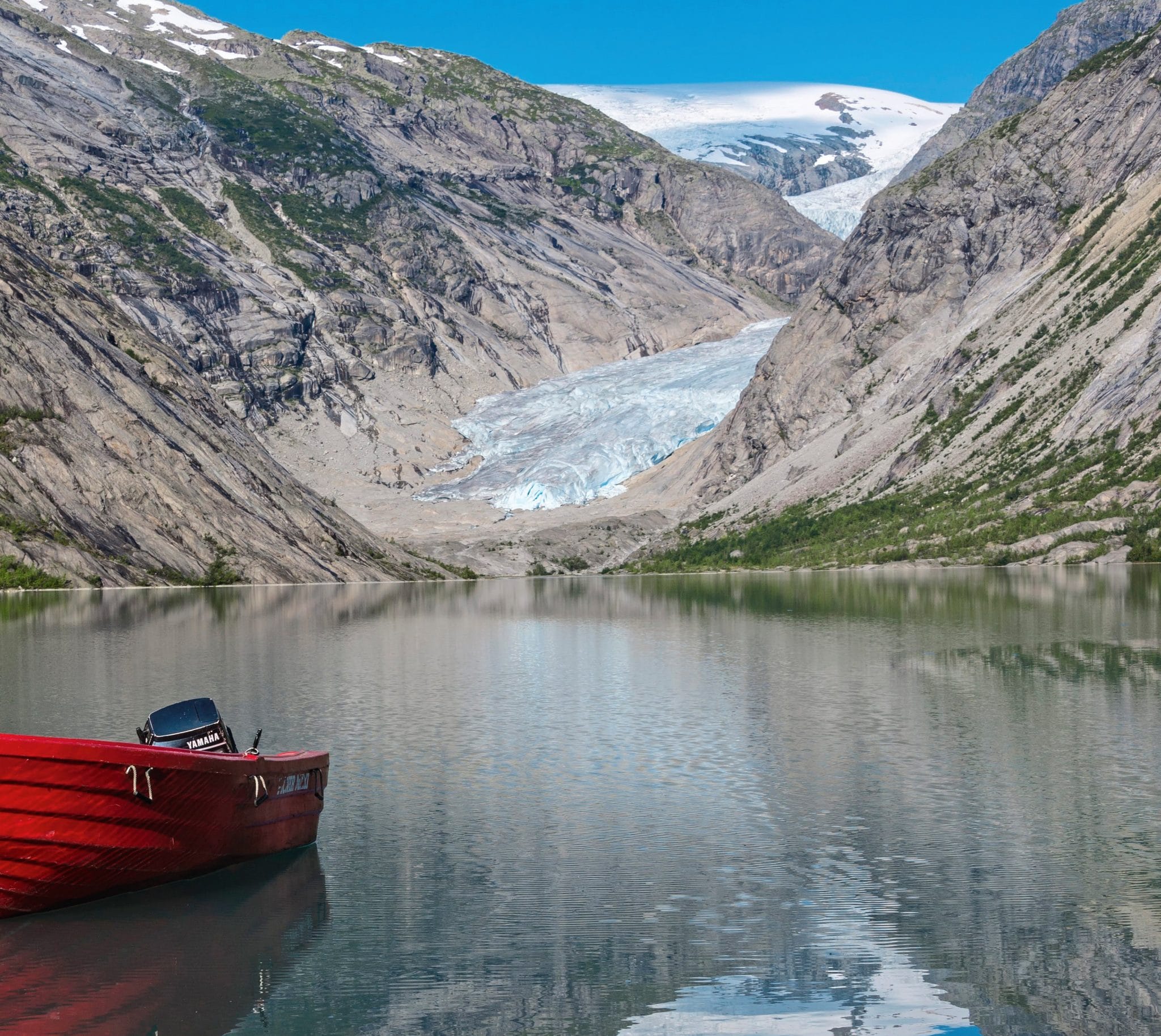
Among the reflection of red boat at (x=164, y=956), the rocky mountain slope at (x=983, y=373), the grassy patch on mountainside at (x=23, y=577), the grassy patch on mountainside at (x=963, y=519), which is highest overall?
the rocky mountain slope at (x=983, y=373)

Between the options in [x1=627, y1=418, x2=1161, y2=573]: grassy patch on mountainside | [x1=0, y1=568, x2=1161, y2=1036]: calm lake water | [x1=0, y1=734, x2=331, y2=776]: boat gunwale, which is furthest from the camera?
[x1=627, y1=418, x2=1161, y2=573]: grassy patch on mountainside

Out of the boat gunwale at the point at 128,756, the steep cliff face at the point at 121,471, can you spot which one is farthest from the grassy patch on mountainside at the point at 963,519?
the boat gunwale at the point at 128,756

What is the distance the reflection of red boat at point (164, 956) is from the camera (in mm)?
18312

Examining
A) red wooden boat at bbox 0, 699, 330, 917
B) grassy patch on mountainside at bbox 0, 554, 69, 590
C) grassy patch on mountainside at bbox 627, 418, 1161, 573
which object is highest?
grassy patch on mountainside at bbox 627, 418, 1161, 573

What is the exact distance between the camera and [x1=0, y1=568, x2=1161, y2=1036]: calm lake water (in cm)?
1862

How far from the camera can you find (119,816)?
2200 centimetres

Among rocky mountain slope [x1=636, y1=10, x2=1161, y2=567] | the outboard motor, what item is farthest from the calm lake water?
rocky mountain slope [x1=636, y1=10, x2=1161, y2=567]

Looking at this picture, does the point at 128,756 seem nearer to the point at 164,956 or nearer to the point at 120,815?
the point at 120,815

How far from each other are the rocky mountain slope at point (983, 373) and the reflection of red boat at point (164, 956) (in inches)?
4101

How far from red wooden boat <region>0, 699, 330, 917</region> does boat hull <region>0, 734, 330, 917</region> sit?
0.02m

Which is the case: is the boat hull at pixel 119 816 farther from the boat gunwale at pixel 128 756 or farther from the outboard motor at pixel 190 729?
the outboard motor at pixel 190 729

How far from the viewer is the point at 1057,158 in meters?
178

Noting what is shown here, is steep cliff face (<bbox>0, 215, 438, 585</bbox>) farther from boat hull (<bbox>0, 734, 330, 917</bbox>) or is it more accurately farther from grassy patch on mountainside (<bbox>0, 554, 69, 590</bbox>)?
boat hull (<bbox>0, 734, 330, 917</bbox>)

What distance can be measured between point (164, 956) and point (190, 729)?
7.02 meters
